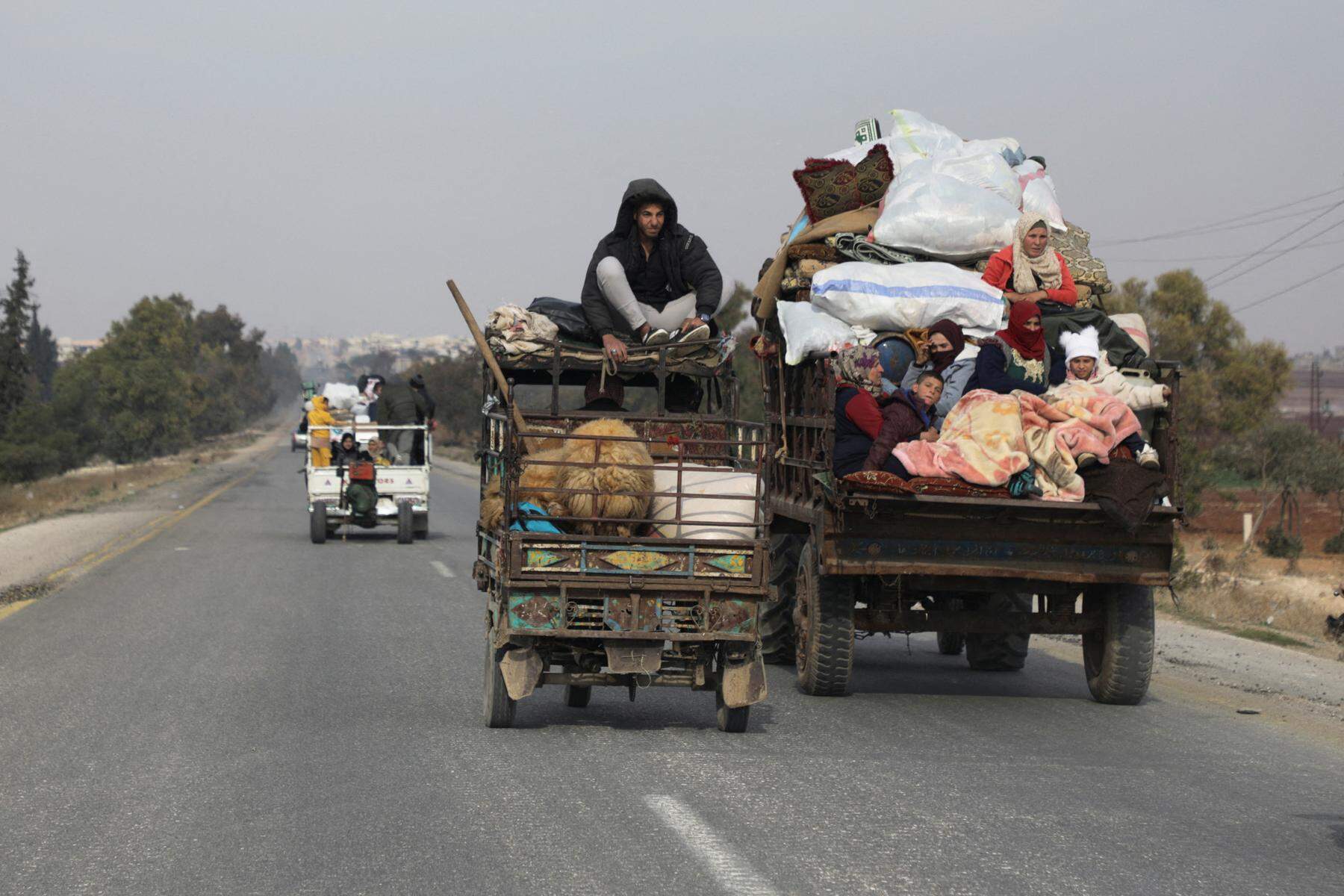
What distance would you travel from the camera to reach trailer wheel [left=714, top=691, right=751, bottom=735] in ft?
29.6

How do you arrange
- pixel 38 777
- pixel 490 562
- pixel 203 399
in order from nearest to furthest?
pixel 38 777 < pixel 490 562 < pixel 203 399

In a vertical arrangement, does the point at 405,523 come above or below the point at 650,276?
below

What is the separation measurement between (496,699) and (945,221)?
191 inches

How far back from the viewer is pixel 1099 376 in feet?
34.4

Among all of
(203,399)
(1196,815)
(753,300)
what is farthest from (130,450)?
(1196,815)

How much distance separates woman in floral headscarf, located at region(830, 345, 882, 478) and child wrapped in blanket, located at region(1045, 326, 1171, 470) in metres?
1.17

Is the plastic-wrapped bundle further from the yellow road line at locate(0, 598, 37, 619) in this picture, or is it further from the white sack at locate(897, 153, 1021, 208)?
the yellow road line at locate(0, 598, 37, 619)

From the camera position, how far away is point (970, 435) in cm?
986

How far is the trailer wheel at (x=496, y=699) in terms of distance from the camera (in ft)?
29.2

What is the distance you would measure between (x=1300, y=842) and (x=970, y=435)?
3716mm

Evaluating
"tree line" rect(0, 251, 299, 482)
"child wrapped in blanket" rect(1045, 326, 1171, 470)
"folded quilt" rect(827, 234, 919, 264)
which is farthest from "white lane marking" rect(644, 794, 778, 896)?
"tree line" rect(0, 251, 299, 482)

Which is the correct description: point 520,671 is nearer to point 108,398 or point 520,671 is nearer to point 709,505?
point 709,505

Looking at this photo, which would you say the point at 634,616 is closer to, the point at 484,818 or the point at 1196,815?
the point at 484,818

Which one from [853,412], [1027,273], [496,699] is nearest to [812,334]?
[853,412]
